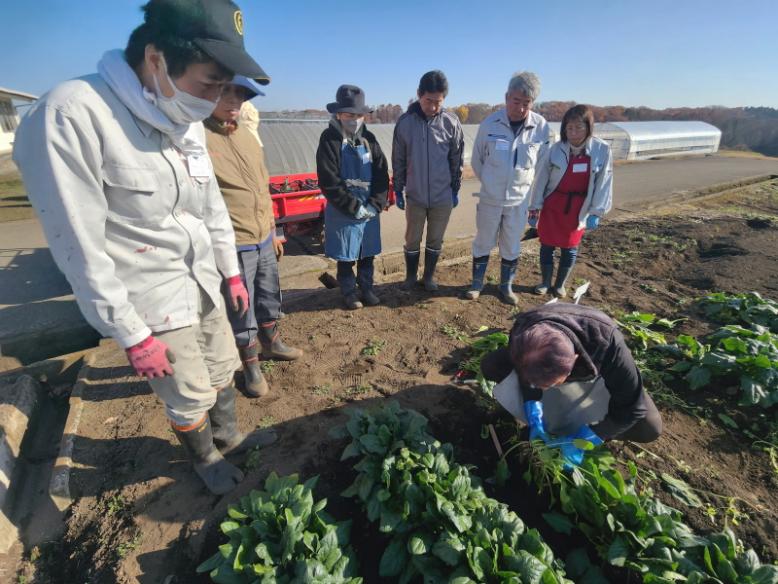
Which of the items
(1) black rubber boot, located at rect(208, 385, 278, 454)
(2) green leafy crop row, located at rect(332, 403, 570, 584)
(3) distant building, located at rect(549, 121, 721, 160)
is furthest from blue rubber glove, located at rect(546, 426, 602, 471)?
(3) distant building, located at rect(549, 121, 721, 160)

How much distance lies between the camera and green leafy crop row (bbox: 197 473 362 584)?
5.42 ft

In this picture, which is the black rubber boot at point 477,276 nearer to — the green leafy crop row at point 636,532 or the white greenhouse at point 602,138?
the green leafy crop row at point 636,532

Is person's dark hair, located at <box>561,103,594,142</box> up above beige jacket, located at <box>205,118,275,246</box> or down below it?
above

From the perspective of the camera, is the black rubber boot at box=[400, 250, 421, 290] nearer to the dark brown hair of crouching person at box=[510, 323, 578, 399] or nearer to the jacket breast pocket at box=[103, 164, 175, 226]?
the dark brown hair of crouching person at box=[510, 323, 578, 399]

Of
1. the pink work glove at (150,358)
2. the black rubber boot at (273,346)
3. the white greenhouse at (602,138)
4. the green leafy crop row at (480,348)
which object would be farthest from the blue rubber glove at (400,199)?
the white greenhouse at (602,138)

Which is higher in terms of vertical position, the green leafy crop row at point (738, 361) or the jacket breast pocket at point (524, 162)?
the jacket breast pocket at point (524, 162)

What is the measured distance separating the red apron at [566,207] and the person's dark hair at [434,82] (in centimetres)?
147

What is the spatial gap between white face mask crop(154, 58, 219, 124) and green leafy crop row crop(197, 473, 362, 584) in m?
1.70

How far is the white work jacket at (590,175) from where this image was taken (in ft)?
13.0

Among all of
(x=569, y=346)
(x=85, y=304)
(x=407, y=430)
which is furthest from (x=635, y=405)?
(x=85, y=304)

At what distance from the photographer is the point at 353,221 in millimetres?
3871

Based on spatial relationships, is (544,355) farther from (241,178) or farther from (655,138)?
(655,138)

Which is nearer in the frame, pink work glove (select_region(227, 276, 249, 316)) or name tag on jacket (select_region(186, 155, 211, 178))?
name tag on jacket (select_region(186, 155, 211, 178))

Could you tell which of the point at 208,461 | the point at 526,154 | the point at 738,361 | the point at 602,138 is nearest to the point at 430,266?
the point at 526,154
